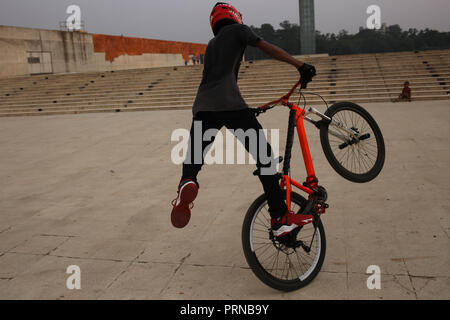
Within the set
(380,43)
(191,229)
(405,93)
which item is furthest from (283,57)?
(380,43)

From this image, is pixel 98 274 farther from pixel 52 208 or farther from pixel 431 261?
pixel 431 261

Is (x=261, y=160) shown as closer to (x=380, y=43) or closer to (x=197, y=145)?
(x=197, y=145)

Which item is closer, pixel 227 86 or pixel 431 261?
pixel 227 86

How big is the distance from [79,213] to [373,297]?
3.17 m

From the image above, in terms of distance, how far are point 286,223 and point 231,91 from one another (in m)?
0.93

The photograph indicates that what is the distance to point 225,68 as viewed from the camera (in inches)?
102

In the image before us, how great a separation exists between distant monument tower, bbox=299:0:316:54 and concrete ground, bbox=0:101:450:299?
34.0 m

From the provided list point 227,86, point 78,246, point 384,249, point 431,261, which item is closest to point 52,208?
point 78,246

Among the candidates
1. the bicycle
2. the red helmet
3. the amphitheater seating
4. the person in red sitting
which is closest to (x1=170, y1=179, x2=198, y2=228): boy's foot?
the bicycle

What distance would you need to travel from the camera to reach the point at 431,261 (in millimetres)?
2811

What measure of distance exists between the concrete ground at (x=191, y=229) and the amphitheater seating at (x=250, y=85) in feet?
23.9

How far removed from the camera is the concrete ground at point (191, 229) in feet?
8.79

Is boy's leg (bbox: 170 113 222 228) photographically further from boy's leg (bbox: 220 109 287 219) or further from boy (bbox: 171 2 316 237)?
boy's leg (bbox: 220 109 287 219)
